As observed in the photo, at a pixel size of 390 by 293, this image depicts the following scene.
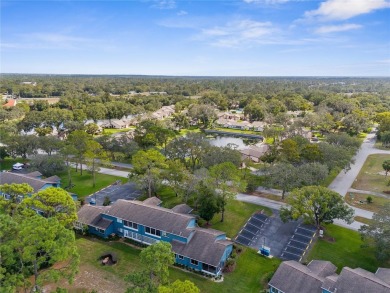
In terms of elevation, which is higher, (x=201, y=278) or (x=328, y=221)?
(x=328, y=221)

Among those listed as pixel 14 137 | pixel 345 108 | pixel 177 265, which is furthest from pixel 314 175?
pixel 345 108

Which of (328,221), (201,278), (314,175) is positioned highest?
(314,175)

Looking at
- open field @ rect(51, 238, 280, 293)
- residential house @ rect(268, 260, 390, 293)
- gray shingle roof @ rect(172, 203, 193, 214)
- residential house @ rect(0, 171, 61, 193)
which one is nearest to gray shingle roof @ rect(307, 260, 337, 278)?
residential house @ rect(268, 260, 390, 293)

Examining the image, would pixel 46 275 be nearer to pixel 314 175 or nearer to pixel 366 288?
pixel 366 288

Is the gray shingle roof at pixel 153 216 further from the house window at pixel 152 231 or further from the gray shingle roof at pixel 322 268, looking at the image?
the gray shingle roof at pixel 322 268

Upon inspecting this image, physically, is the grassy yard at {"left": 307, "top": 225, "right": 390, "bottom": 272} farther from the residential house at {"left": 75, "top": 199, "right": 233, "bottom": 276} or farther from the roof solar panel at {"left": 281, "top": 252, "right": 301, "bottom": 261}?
the residential house at {"left": 75, "top": 199, "right": 233, "bottom": 276}

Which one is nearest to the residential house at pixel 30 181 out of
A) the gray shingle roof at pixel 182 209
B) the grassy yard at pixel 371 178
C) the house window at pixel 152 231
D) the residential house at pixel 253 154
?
the house window at pixel 152 231
